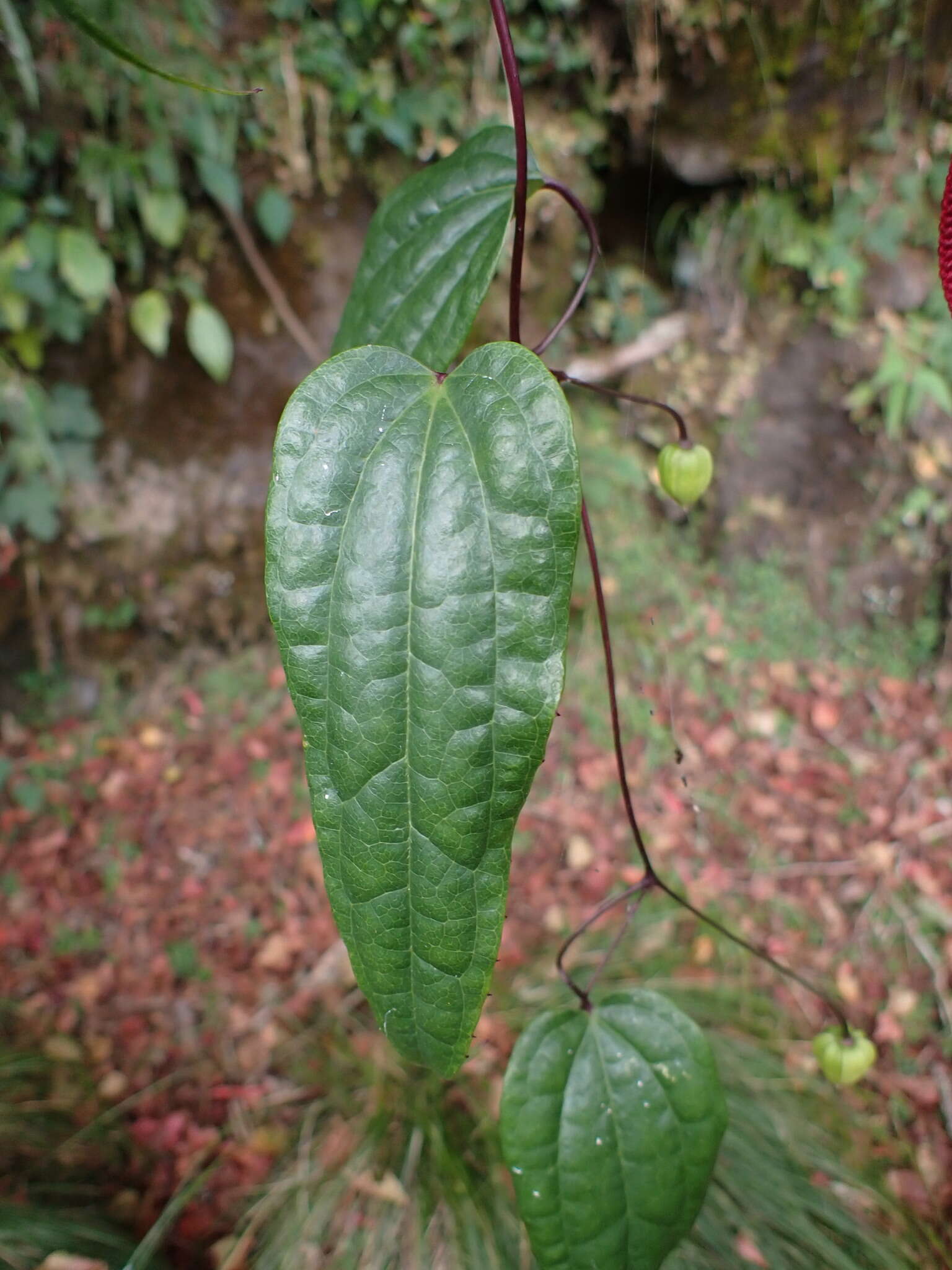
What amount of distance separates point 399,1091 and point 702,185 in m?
2.37

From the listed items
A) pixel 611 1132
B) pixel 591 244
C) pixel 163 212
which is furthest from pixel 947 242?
pixel 163 212

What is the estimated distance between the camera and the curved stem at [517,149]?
428 mm

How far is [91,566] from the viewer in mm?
2061

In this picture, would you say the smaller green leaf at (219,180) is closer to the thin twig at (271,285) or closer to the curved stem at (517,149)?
the thin twig at (271,285)

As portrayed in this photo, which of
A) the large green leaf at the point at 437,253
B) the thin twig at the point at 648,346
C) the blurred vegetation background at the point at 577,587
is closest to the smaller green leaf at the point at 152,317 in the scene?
the blurred vegetation background at the point at 577,587

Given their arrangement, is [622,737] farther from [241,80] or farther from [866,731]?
[241,80]

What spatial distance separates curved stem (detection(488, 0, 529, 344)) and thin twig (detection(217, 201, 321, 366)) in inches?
69.0

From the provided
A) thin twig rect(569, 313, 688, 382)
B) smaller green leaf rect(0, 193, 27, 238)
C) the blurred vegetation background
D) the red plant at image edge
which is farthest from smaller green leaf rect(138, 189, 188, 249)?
the red plant at image edge

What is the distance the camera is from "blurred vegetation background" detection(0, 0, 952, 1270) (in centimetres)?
137

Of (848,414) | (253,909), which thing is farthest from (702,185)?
(253,909)

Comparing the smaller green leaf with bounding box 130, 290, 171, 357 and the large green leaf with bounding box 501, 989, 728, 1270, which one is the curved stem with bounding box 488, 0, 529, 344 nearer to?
the large green leaf with bounding box 501, 989, 728, 1270

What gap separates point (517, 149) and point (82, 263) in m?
1.63

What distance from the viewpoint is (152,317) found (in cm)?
186

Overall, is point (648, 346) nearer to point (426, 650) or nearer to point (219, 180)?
point (219, 180)
